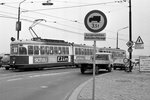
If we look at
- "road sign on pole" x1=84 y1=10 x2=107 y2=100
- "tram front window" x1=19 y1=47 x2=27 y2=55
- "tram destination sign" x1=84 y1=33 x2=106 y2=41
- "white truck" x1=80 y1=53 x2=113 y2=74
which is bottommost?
"white truck" x1=80 y1=53 x2=113 y2=74

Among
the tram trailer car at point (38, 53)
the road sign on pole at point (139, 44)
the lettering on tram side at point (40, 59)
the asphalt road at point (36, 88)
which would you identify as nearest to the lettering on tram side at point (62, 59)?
the tram trailer car at point (38, 53)

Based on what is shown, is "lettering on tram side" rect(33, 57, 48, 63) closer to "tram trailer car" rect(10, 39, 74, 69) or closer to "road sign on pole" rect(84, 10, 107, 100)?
"tram trailer car" rect(10, 39, 74, 69)

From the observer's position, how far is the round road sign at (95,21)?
27.5 feet

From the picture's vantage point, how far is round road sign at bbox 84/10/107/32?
8.39m

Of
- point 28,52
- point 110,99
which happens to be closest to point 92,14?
point 110,99

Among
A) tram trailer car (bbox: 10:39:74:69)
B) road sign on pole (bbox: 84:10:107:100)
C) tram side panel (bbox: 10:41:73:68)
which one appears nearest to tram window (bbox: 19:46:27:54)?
tram trailer car (bbox: 10:39:74:69)

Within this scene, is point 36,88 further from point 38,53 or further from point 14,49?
point 38,53

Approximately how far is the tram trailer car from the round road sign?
20788 millimetres

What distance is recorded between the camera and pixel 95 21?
27.9 ft

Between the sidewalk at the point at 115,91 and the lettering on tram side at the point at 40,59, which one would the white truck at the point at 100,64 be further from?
the sidewalk at the point at 115,91

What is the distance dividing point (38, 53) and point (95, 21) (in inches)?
877

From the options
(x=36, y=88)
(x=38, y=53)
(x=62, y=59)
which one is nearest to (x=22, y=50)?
(x=38, y=53)

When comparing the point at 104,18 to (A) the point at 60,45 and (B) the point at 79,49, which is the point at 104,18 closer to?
(A) the point at 60,45

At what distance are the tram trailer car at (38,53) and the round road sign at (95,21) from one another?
68.2 ft
